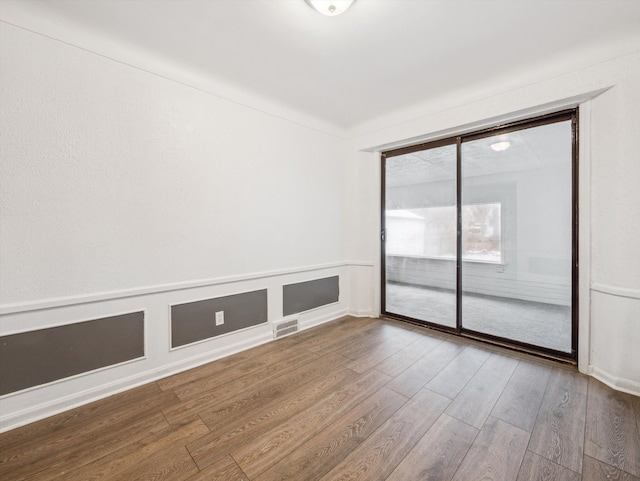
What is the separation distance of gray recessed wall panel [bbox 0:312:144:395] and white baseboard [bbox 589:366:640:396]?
3.73m

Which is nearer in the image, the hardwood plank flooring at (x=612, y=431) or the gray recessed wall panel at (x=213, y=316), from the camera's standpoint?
the hardwood plank flooring at (x=612, y=431)

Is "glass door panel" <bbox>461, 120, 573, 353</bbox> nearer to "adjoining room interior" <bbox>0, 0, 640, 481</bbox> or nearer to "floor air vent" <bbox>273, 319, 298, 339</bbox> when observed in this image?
"adjoining room interior" <bbox>0, 0, 640, 481</bbox>

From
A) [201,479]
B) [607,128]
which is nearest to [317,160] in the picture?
[607,128]

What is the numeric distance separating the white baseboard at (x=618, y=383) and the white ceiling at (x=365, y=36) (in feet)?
8.24

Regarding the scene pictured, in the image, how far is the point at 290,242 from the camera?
322 centimetres

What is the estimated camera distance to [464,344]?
2.90 m

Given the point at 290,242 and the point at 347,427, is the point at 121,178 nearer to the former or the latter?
the point at 290,242

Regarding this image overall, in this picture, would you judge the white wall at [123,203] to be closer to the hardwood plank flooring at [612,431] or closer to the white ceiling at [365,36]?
the white ceiling at [365,36]

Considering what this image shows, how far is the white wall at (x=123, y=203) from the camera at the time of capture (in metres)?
1.73

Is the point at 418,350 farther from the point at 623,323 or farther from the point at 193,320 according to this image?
the point at 193,320

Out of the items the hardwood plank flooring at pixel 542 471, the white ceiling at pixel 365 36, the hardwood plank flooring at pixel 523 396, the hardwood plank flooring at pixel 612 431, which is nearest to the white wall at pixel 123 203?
the white ceiling at pixel 365 36

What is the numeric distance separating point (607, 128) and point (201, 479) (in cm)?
368

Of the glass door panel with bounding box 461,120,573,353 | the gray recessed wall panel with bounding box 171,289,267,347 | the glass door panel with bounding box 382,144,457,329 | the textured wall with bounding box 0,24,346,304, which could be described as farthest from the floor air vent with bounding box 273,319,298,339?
the glass door panel with bounding box 461,120,573,353

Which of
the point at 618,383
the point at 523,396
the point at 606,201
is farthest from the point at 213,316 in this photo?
the point at 606,201
